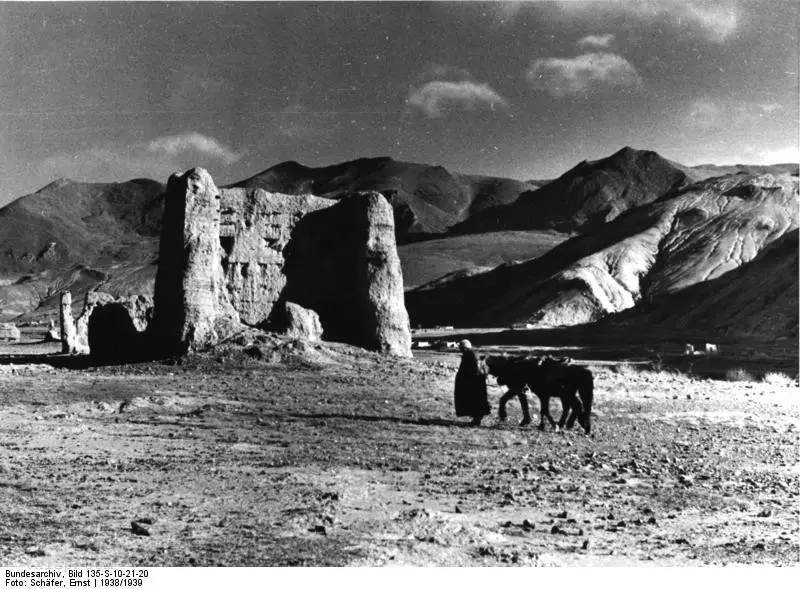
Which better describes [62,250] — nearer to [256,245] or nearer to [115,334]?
[115,334]

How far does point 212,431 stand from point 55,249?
157145 mm

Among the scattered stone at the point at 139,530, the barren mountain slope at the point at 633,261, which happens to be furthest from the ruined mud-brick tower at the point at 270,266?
the barren mountain slope at the point at 633,261

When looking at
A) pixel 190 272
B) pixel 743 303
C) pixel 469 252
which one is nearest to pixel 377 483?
pixel 190 272

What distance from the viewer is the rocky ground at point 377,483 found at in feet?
24.0

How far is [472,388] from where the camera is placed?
14625 millimetres

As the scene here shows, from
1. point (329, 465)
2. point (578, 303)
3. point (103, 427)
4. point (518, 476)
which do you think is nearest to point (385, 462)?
point (329, 465)

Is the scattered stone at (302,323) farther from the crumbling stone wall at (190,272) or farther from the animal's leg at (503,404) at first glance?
the animal's leg at (503,404)

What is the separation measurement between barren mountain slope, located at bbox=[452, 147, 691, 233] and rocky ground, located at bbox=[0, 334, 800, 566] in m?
137

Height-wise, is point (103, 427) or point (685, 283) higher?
point (685, 283)

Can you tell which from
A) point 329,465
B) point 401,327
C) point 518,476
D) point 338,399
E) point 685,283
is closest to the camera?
point 518,476

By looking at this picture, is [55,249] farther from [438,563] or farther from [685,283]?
[438,563]

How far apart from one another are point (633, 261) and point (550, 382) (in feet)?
219

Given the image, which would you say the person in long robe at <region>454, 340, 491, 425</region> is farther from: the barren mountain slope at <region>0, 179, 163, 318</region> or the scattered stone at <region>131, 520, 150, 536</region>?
the barren mountain slope at <region>0, 179, 163, 318</region>

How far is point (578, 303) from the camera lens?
2739 inches
